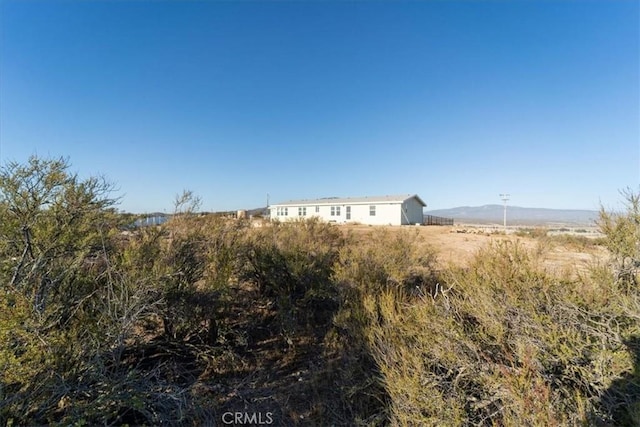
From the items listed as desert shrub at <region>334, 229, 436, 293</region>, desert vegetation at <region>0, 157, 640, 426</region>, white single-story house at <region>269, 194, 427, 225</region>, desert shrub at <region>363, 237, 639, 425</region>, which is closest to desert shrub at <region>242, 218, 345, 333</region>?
desert vegetation at <region>0, 157, 640, 426</region>

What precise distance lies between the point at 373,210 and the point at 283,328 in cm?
2260

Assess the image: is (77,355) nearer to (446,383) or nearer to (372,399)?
(372,399)

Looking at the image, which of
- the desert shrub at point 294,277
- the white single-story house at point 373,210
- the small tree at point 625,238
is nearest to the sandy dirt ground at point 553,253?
the small tree at point 625,238

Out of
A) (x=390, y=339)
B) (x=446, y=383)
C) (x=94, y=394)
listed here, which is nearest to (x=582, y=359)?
(x=446, y=383)

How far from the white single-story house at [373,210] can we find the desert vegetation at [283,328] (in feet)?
60.6

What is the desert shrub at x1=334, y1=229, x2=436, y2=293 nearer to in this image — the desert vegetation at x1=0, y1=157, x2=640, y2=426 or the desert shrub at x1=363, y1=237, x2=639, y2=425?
the desert vegetation at x1=0, y1=157, x2=640, y2=426

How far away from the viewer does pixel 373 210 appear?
27.0 m

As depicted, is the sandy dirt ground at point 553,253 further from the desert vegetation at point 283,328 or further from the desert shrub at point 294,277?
the desert shrub at point 294,277

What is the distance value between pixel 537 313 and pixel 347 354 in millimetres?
2535

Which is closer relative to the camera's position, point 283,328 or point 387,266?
point 283,328

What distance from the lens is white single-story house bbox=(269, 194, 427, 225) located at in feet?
84.6

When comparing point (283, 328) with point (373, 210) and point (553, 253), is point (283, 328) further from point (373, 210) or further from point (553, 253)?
point (373, 210)

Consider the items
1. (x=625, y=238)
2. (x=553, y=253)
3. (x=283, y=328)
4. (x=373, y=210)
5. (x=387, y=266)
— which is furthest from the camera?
(x=373, y=210)

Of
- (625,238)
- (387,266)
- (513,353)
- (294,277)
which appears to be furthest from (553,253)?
(294,277)
